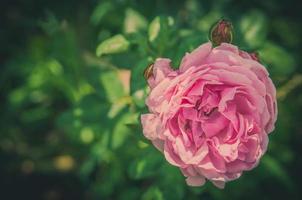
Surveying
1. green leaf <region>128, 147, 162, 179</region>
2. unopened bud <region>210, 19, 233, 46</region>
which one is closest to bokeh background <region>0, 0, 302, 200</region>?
green leaf <region>128, 147, 162, 179</region>

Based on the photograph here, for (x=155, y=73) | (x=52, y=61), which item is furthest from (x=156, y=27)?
(x=52, y=61)

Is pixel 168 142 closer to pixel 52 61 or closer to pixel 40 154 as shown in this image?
pixel 52 61

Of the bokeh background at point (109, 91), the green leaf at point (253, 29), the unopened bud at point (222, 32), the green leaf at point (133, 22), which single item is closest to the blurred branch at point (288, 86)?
the bokeh background at point (109, 91)

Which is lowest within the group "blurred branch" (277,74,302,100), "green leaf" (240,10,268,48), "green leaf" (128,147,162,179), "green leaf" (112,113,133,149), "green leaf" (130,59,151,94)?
"blurred branch" (277,74,302,100)

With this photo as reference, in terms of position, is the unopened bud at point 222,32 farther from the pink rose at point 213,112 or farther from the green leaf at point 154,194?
the green leaf at point 154,194

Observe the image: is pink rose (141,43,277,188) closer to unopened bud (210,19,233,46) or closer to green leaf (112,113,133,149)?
unopened bud (210,19,233,46)

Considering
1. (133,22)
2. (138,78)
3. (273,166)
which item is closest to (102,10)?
(133,22)
